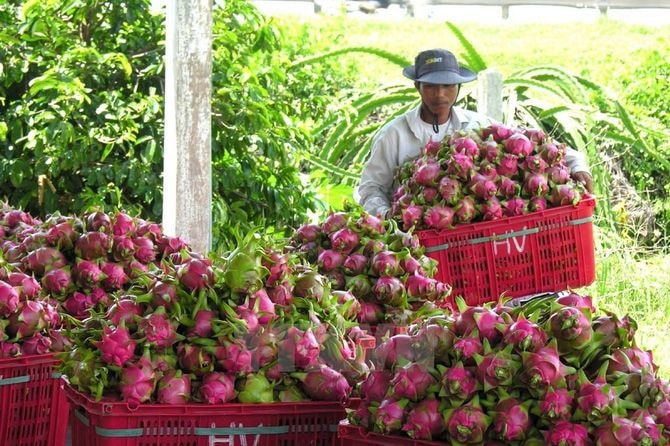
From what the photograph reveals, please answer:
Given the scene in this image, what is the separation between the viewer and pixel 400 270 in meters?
3.16

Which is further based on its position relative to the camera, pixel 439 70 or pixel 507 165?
pixel 439 70

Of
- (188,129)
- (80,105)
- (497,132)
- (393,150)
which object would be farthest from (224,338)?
(80,105)

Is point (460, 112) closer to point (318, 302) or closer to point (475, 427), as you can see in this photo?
point (318, 302)

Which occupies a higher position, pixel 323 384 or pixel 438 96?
pixel 438 96

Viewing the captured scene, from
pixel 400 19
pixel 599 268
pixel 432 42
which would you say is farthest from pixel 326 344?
pixel 400 19

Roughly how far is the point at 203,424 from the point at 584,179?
8.19 ft

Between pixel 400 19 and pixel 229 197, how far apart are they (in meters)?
9.94

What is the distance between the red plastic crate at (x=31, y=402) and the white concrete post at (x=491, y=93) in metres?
4.08

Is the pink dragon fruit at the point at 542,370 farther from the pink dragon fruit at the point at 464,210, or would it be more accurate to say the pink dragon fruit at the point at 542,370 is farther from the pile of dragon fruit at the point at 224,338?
the pink dragon fruit at the point at 464,210

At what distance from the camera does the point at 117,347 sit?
2193mm

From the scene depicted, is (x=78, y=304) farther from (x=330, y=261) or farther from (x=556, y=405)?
Answer: (x=556, y=405)

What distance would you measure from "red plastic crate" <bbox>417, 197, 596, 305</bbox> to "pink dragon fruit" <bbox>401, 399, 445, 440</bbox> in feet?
6.33

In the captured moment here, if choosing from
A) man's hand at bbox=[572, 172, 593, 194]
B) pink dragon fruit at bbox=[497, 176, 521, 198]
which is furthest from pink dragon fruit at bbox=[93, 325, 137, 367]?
man's hand at bbox=[572, 172, 593, 194]

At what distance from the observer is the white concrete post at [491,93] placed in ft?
20.8
